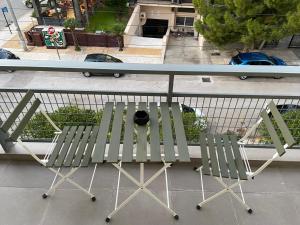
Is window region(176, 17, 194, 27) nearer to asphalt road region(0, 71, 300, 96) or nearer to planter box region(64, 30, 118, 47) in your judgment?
planter box region(64, 30, 118, 47)

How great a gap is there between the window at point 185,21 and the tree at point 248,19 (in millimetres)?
6214

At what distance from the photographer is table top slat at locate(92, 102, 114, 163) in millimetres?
1760

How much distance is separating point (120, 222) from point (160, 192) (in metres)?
0.48

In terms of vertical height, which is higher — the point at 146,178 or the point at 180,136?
the point at 180,136

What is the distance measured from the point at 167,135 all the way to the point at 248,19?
11282mm

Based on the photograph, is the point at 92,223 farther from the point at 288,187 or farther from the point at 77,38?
the point at 77,38

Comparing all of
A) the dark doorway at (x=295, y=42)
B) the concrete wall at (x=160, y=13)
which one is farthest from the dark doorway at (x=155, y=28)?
the dark doorway at (x=295, y=42)

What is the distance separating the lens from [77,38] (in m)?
14.8

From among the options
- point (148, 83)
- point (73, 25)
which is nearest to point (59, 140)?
point (148, 83)

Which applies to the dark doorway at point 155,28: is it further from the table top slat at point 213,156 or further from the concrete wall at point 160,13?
the table top slat at point 213,156

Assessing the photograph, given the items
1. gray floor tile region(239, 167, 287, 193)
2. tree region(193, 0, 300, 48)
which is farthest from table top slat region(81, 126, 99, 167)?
tree region(193, 0, 300, 48)

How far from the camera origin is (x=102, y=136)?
1955 mm

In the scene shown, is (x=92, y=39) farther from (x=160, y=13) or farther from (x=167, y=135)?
(x=167, y=135)

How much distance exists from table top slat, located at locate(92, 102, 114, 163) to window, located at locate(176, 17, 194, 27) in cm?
1776
